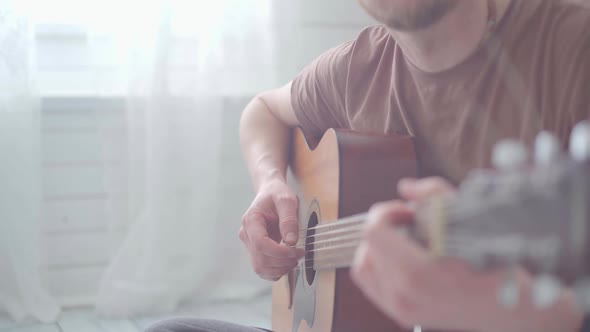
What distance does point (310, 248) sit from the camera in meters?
1.09

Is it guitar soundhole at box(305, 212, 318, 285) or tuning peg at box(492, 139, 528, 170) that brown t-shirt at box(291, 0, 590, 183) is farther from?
tuning peg at box(492, 139, 528, 170)

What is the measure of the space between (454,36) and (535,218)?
0.50m

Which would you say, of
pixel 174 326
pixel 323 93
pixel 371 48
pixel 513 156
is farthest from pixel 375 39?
pixel 513 156

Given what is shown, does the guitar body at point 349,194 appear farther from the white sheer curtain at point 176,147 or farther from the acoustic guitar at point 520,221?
the white sheer curtain at point 176,147

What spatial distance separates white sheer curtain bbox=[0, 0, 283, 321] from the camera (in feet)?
5.98

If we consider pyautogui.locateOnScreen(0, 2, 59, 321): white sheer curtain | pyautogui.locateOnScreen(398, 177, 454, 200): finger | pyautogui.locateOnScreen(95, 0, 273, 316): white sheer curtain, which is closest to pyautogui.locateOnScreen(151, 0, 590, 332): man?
pyautogui.locateOnScreen(398, 177, 454, 200): finger

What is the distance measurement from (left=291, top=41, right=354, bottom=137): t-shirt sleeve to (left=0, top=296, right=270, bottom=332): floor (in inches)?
29.2

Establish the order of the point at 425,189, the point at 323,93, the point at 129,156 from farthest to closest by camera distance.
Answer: the point at 129,156, the point at 323,93, the point at 425,189

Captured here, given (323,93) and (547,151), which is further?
(323,93)

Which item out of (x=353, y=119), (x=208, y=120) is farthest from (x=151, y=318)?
(x=353, y=119)

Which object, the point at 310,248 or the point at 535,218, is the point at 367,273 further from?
the point at 310,248

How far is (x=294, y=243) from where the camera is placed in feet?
3.70

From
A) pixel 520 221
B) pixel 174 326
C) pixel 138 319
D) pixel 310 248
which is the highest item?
pixel 520 221

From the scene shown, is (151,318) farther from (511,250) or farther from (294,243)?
(511,250)
